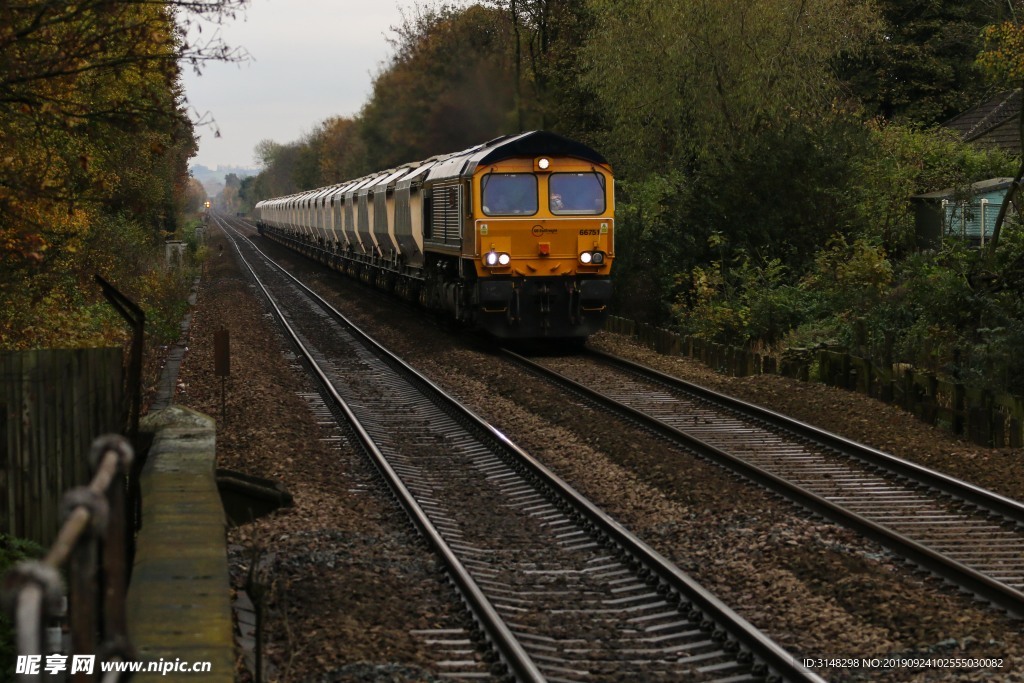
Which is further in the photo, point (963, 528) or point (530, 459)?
point (530, 459)

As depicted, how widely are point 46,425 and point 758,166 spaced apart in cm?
1525

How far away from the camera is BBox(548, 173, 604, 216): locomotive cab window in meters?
18.2

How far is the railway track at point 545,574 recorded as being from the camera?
19.1 ft

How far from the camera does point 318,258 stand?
162 feet

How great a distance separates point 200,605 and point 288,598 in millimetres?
1731

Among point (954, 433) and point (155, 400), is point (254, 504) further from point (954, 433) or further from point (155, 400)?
point (954, 433)

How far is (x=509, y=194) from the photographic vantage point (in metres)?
18.0

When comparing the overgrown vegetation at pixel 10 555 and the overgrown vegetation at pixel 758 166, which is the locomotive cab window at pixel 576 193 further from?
the overgrown vegetation at pixel 10 555

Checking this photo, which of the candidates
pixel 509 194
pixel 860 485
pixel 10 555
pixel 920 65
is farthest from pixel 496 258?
pixel 920 65

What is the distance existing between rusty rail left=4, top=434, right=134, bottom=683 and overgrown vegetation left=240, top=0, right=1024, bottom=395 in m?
12.2

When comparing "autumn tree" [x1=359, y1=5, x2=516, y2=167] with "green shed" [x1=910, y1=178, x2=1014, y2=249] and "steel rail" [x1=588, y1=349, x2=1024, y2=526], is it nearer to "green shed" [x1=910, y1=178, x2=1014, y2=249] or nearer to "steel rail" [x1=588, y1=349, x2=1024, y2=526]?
"green shed" [x1=910, y1=178, x2=1014, y2=249]

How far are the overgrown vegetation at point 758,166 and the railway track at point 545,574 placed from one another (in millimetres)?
6372

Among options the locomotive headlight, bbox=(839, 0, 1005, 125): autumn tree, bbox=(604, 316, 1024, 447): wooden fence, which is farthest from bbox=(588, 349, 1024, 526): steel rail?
bbox=(839, 0, 1005, 125): autumn tree

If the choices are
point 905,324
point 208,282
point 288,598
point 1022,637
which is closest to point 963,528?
point 1022,637
